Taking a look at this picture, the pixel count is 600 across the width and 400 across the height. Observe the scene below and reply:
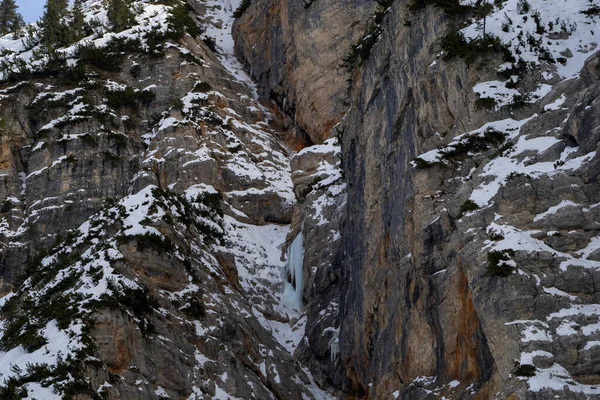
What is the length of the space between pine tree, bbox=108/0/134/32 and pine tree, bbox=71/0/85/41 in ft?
7.82

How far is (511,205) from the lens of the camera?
2614 centimetres

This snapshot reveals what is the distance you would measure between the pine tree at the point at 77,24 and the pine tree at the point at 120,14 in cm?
238

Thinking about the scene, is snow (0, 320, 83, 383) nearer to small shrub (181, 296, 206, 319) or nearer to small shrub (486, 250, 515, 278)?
small shrub (181, 296, 206, 319)

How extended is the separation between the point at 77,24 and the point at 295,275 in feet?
111

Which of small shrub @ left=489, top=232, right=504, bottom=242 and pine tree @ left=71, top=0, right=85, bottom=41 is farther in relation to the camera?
pine tree @ left=71, top=0, right=85, bottom=41

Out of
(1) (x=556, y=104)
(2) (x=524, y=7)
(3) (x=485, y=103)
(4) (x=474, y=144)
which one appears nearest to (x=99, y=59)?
(2) (x=524, y=7)

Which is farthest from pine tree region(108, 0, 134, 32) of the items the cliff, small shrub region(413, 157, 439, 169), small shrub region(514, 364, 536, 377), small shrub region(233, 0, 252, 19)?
small shrub region(514, 364, 536, 377)

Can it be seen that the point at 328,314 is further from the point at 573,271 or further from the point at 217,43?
the point at 217,43

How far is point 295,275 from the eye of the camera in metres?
50.5

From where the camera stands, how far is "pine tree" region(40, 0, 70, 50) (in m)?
70.0

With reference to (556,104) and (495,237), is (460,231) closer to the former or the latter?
(495,237)

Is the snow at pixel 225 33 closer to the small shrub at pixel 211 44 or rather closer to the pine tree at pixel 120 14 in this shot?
the small shrub at pixel 211 44

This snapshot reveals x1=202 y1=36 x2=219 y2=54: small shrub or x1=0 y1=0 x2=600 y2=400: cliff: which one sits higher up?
x1=202 y1=36 x2=219 y2=54: small shrub

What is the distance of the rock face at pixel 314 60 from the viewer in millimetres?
62031
